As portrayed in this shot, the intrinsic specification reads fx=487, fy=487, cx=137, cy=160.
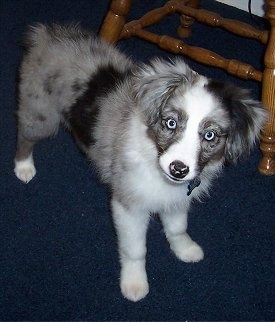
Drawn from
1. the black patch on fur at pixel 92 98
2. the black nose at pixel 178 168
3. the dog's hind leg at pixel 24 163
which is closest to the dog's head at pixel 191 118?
the black nose at pixel 178 168

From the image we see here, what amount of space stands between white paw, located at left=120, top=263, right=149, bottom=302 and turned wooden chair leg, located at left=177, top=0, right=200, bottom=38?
1.75 meters

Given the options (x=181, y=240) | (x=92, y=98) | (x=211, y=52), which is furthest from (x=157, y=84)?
(x=211, y=52)

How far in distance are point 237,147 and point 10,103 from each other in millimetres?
1482

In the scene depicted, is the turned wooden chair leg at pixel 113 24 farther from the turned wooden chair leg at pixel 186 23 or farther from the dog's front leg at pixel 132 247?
the dog's front leg at pixel 132 247

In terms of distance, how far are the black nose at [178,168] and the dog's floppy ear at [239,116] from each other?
0.74ft

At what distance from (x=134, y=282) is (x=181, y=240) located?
0.27 metres

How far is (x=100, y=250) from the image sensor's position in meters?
2.01

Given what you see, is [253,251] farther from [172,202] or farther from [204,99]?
[204,99]

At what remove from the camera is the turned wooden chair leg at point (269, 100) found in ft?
6.69

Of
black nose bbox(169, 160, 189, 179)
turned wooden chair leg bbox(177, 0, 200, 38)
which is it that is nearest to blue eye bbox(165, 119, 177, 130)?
black nose bbox(169, 160, 189, 179)

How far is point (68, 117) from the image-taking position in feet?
6.31

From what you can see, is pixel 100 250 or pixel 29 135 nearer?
pixel 100 250

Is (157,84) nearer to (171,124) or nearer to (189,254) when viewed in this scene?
(171,124)

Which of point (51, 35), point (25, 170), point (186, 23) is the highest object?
point (51, 35)
